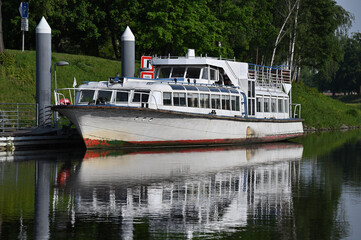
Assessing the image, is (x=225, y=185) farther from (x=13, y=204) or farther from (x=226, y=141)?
(x=226, y=141)

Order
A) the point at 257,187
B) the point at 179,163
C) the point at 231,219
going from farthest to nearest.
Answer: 1. the point at 179,163
2. the point at 257,187
3. the point at 231,219

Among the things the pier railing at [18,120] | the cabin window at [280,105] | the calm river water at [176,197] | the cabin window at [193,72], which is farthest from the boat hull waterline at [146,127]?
the cabin window at [280,105]

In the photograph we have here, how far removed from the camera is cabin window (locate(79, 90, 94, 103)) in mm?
31609

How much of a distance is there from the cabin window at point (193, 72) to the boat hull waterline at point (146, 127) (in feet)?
10.8

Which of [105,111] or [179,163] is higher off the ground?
[105,111]

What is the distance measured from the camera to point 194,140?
108 feet

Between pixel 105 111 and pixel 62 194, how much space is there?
41.3 feet

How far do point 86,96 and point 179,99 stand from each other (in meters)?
4.75

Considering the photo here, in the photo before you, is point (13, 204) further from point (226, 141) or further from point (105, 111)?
point (226, 141)

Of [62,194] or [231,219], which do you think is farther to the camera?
[62,194]

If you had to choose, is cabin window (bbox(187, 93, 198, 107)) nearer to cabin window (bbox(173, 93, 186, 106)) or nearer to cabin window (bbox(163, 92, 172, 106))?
cabin window (bbox(173, 93, 186, 106))

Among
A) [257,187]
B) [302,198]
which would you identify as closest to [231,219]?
[302,198]

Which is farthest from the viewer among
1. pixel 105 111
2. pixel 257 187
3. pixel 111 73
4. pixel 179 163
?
pixel 111 73

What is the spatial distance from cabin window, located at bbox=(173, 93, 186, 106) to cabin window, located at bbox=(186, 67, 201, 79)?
3.28 metres
